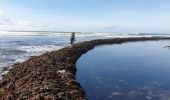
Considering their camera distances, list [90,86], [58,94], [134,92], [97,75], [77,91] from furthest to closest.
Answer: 1. [97,75]
2. [90,86]
3. [134,92]
4. [77,91]
5. [58,94]

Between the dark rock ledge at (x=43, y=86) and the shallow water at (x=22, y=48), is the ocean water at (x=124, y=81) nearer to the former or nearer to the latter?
the dark rock ledge at (x=43, y=86)

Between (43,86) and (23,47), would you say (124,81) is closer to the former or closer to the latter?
(43,86)

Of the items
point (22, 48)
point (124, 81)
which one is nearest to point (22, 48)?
point (22, 48)

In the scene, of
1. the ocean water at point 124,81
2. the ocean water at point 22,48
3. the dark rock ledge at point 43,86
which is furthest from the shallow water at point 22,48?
the ocean water at point 124,81

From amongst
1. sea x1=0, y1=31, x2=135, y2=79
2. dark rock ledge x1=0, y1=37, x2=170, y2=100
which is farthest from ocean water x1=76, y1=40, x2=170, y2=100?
sea x1=0, y1=31, x2=135, y2=79

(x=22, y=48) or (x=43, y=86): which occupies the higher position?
(x=43, y=86)

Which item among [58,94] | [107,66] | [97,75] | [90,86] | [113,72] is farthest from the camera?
[107,66]

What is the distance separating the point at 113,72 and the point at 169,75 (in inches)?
164

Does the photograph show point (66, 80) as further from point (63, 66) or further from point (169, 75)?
point (169, 75)

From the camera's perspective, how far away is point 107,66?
26109 millimetres

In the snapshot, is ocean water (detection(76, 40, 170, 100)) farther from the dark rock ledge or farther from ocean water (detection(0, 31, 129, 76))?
ocean water (detection(0, 31, 129, 76))

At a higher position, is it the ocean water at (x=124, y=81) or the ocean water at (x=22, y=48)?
the ocean water at (x=124, y=81)

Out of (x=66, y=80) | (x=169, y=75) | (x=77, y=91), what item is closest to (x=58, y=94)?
(x=77, y=91)

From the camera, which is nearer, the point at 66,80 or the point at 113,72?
the point at 66,80
